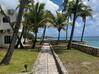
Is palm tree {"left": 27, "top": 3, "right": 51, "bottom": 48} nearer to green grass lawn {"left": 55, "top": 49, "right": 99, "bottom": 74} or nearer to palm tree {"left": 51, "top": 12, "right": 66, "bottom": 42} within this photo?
palm tree {"left": 51, "top": 12, "right": 66, "bottom": 42}

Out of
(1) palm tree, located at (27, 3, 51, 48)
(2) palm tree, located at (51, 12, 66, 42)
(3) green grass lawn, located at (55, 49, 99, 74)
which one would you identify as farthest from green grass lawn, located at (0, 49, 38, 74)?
(2) palm tree, located at (51, 12, 66, 42)

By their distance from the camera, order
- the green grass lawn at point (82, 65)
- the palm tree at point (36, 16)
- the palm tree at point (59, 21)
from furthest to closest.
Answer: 1. the palm tree at point (59, 21)
2. the palm tree at point (36, 16)
3. the green grass lawn at point (82, 65)

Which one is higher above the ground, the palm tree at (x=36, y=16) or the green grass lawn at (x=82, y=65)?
the palm tree at (x=36, y=16)

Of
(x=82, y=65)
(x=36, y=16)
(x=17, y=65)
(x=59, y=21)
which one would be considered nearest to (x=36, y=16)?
(x=36, y=16)

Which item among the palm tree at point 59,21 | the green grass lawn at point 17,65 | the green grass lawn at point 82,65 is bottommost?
the green grass lawn at point 17,65

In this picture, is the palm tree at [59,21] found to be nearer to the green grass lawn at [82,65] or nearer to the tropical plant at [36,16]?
the tropical plant at [36,16]

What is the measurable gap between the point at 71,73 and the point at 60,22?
140 feet

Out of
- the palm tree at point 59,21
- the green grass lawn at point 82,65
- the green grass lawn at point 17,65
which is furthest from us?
the palm tree at point 59,21

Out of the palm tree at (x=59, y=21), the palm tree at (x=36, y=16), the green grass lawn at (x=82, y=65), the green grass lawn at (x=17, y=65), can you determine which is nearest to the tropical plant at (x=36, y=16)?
the palm tree at (x=36, y=16)

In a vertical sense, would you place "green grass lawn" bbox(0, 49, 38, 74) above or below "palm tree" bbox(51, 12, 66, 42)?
below

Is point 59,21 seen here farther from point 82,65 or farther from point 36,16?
point 82,65

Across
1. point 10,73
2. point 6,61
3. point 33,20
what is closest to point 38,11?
point 33,20

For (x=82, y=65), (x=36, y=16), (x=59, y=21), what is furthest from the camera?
(x=59, y=21)

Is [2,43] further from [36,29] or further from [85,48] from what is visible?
[85,48]
